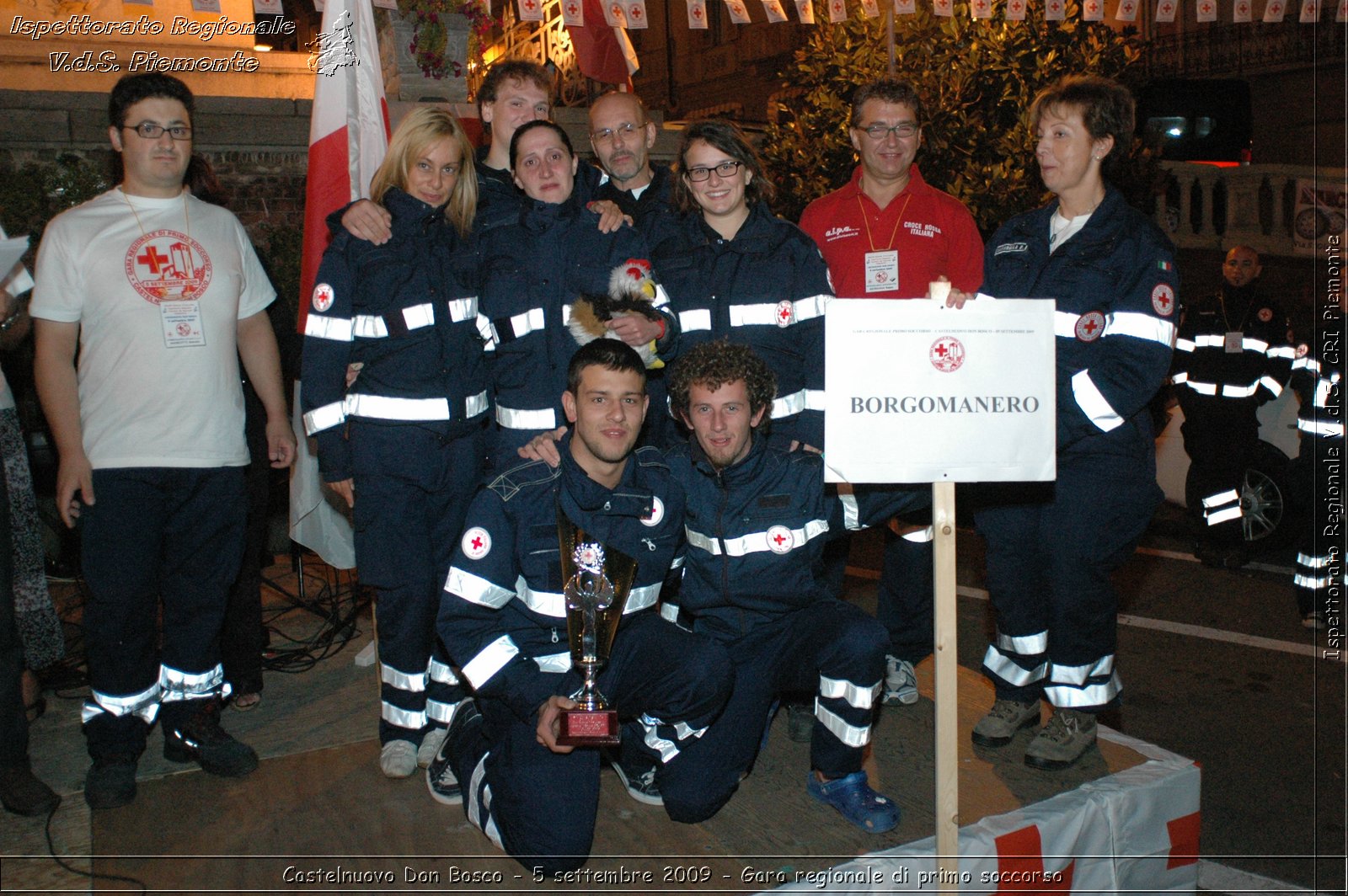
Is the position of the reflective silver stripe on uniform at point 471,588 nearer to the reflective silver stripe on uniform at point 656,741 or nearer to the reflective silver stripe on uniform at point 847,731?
the reflective silver stripe on uniform at point 656,741

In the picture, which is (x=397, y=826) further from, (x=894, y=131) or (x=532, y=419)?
(x=894, y=131)

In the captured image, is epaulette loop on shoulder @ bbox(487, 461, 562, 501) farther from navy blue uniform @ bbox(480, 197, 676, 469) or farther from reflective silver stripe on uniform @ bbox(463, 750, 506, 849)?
reflective silver stripe on uniform @ bbox(463, 750, 506, 849)

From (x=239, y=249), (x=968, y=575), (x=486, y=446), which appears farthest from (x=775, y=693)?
(x=968, y=575)

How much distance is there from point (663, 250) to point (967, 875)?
248 cm

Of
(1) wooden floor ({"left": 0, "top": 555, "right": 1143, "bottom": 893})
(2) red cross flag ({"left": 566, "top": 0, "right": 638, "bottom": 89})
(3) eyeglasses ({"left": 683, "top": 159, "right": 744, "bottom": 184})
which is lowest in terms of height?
Result: (1) wooden floor ({"left": 0, "top": 555, "right": 1143, "bottom": 893})

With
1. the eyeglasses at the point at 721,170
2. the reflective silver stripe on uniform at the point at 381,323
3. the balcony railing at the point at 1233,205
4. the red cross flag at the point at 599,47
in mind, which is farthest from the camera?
the balcony railing at the point at 1233,205

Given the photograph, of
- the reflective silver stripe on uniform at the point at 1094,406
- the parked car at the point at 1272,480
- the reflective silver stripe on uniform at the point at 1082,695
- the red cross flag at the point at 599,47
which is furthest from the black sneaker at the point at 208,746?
the parked car at the point at 1272,480

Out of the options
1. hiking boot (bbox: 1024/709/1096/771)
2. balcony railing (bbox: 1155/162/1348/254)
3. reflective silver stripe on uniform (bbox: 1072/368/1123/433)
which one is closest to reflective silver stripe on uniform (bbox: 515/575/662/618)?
hiking boot (bbox: 1024/709/1096/771)

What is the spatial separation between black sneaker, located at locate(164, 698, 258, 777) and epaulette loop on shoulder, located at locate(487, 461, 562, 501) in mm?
1411

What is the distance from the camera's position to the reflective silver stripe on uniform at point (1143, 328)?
3654 mm

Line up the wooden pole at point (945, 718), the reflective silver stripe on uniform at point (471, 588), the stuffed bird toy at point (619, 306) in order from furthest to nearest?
the stuffed bird toy at point (619, 306) < the reflective silver stripe on uniform at point (471, 588) < the wooden pole at point (945, 718)

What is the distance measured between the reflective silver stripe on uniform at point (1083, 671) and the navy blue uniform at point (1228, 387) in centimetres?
446

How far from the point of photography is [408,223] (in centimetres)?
389

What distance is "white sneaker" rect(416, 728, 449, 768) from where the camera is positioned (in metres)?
3.89
